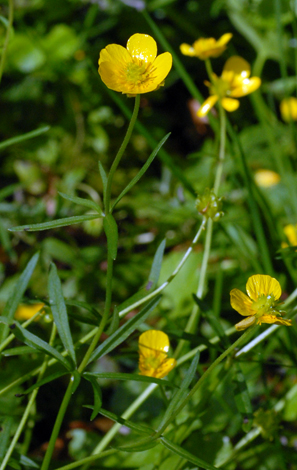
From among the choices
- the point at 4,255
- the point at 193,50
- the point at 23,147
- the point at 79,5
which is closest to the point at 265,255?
the point at 193,50

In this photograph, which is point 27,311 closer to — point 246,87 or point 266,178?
point 246,87

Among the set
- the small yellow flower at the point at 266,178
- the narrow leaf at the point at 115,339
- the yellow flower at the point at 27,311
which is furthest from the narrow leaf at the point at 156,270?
the small yellow flower at the point at 266,178

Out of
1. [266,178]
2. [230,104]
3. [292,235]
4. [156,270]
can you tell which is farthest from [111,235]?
[266,178]

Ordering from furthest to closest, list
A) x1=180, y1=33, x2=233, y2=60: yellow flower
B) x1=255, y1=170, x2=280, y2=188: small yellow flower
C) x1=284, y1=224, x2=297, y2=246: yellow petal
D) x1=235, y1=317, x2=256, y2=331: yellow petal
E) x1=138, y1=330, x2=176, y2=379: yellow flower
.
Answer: x1=255, y1=170, x2=280, y2=188: small yellow flower < x1=284, y1=224, x2=297, y2=246: yellow petal < x1=180, y1=33, x2=233, y2=60: yellow flower < x1=138, y1=330, x2=176, y2=379: yellow flower < x1=235, y1=317, x2=256, y2=331: yellow petal

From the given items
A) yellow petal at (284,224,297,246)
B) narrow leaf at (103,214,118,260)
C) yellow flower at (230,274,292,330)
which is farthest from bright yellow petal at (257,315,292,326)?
yellow petal at (284,224,297,246)

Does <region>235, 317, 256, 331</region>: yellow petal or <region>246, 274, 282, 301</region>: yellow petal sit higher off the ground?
<region>246, 274, 282, 301</region>: yellow petal

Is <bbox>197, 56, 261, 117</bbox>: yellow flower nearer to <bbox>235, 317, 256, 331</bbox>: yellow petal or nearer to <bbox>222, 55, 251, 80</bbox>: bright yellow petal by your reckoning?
<bbox>222, 55, 251, 80</bbox>: bright yellow petal
